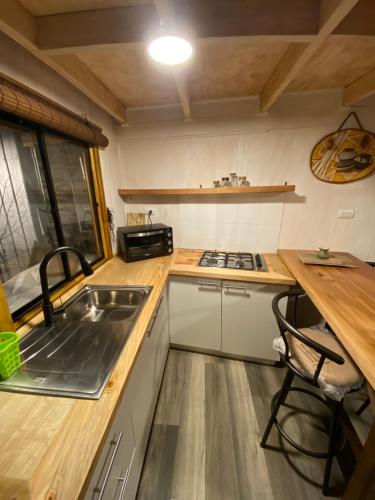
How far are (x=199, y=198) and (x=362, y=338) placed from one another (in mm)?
1584

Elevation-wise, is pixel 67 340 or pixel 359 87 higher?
pixel 359 87

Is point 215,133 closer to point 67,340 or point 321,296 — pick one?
point 321,296

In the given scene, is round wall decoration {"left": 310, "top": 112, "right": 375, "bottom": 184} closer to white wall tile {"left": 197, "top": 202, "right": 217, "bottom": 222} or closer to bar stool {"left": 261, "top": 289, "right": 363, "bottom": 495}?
white wall tile {"left": 197, "top": 202, "right": 217, "bottom": 222}

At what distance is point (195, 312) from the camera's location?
1.76 metres

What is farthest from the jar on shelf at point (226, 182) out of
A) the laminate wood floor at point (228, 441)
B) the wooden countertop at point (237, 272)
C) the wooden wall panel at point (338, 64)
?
the laminate wood floor at point (228, 441)

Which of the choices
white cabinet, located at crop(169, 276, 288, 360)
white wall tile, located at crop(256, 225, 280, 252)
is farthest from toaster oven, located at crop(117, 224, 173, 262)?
white wall tile, located at crop(256, 225, 280, 252)

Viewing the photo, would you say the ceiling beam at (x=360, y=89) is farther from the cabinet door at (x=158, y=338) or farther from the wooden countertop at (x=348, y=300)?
the cabinet door at (x=158, y=338)

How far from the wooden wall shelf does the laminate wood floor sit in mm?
1544

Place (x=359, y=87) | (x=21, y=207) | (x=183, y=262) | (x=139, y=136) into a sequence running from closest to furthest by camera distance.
→ (x=21, y=207), (x=359, y=87), (x=183, y=262), (x=139, y=136)

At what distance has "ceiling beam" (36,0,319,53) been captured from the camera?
2.85 ft

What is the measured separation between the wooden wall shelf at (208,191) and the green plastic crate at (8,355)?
59.7 inches

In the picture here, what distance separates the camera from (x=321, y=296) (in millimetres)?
1185

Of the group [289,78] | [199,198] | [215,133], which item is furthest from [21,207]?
[289,78]

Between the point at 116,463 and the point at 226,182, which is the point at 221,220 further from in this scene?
the point at 116,463
